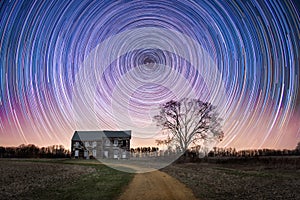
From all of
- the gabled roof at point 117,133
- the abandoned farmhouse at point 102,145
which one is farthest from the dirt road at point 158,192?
the gabled roof at point 117,133

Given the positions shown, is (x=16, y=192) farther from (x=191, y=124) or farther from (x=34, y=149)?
(x=34, y=149)

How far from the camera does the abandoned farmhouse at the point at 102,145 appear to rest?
82.1m

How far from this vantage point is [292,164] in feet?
113

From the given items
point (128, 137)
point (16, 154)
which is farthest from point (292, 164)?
point (16, 154)

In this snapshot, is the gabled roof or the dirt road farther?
the gabled roof

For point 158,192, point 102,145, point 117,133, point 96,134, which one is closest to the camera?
point 158,192

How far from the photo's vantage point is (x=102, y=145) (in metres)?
83.9

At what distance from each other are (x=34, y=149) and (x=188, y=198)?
103003 millimetres

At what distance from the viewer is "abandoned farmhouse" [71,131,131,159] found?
3231 inches

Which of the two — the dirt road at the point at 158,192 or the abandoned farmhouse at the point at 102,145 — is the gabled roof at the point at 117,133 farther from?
the dirt road at the point at 158,192

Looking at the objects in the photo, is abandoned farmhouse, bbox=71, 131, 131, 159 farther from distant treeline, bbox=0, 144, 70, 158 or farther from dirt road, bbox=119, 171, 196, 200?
dirt road, bbox=119, 171, 196, 200

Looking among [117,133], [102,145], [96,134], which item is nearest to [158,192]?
[102,145]

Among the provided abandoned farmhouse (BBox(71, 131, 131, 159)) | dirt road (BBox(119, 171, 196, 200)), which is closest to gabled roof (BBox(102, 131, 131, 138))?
abandoned farmhouse (BBox(71, 131, 131, 159))

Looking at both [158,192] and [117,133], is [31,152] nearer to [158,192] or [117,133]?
[117,133]
